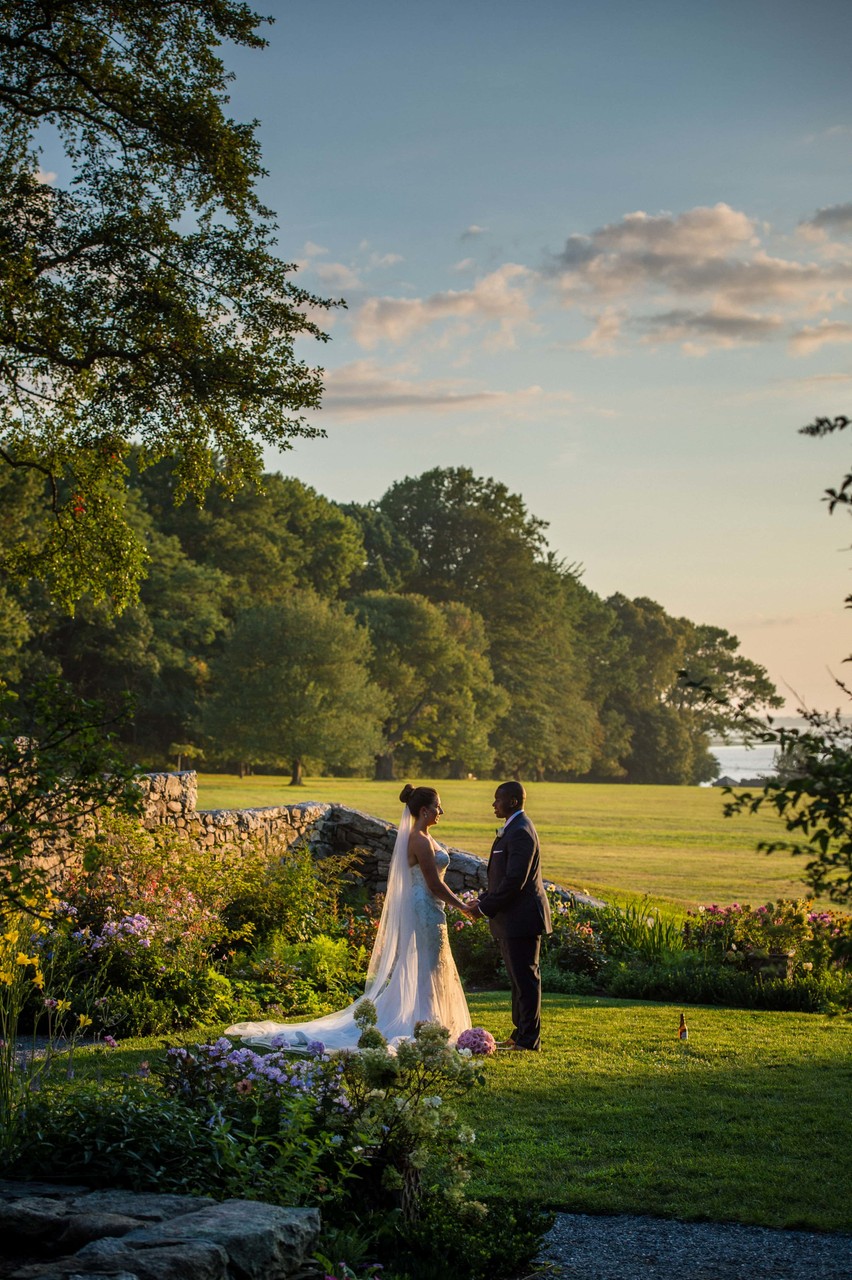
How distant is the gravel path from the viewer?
5.17 m

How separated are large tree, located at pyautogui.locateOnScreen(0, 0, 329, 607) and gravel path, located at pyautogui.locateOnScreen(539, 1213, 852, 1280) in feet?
36.2

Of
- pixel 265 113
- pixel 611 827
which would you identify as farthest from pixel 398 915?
pixel 611 827

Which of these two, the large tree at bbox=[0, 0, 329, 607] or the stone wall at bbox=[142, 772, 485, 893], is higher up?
the large tree at bbox=[0, 0, 329, 607]

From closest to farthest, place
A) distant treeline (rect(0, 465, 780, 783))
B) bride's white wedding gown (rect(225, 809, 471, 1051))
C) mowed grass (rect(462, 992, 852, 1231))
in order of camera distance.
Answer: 1. mowed grass (rect(462, 992, 852, 1231))
2. bride's white wedding gown (rect(225, 809, 471, 1051))
3. distant treeline (rect(0, 465, 780, 783))

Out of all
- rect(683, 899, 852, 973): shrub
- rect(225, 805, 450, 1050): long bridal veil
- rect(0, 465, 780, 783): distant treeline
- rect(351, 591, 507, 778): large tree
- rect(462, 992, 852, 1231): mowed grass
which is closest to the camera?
rect(462, 992, 852, 1231): mowed grass

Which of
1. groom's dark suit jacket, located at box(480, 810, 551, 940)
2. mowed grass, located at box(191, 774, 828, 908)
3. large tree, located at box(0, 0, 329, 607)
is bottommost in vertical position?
mowed grass, located at box(191, 774, 828, 908)

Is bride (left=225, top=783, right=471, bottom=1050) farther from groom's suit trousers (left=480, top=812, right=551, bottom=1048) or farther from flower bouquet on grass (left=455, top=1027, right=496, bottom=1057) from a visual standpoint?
flower bouquet on grass (left=455, top=1027, right=496, bottom=1057)

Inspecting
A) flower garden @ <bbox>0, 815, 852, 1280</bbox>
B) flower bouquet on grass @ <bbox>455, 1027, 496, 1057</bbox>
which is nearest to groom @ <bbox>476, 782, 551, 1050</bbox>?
flower garden @ <bbox>0, 815, 852, 1280</bbox>

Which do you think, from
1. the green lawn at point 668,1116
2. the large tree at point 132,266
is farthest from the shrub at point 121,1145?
the large tree at point 132,266

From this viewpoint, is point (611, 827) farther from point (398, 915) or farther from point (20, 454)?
point (398, 915)

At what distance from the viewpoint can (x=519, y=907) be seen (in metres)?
9.65

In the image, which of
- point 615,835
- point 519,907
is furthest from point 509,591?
point 519,907

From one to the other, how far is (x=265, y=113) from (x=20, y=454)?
5.42m

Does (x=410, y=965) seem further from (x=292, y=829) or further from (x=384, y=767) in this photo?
(x=384, y=767)
